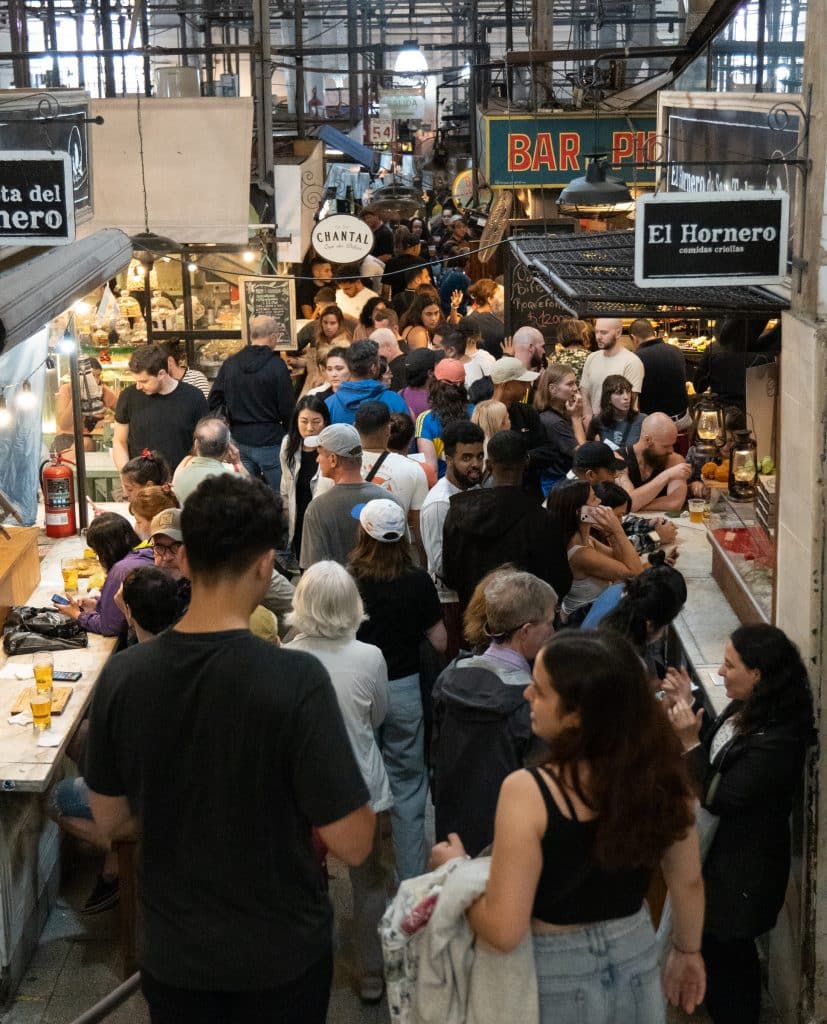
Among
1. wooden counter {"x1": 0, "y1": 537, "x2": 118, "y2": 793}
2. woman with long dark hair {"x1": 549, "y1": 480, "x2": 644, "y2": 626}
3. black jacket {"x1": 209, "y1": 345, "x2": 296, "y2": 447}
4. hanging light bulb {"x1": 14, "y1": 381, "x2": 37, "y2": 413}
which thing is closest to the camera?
wooden counter {"x1": 0, "y1": 537, "x2": 118, "y2": 793}

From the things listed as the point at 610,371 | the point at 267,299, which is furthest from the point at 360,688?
the point at 267,299

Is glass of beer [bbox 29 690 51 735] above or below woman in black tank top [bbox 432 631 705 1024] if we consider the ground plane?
below

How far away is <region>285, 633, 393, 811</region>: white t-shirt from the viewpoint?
496cm

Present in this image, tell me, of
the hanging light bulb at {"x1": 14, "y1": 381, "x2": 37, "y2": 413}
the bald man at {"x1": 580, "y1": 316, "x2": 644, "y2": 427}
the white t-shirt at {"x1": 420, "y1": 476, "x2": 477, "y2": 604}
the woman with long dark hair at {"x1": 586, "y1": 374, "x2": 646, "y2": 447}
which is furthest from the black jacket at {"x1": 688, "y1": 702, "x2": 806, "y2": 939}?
the bald man at {"x1": 580, "y1": 316, "x2": 644, "y2": 427}

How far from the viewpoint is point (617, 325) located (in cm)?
1103

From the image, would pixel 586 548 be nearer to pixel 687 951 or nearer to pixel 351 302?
pixel 687 951

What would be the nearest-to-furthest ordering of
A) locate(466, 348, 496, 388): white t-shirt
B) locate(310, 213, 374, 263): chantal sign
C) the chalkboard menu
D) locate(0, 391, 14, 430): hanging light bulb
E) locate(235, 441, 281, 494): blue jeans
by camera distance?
locate(0, 391, 14, 430): hanging light bulb
locate(235, 441, 281, 494): blue jeans
locate(466, 348, 496, 388): white t-shirt
the chalkboard menu
locate(310, 213, 374, 263): chantal sign

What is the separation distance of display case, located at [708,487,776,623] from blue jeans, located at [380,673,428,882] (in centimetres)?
153

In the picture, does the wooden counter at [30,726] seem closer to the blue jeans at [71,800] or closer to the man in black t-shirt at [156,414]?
the blue jeans at [71,800]

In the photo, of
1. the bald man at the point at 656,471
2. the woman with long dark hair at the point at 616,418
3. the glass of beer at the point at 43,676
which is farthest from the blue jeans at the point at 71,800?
the woman with long dark hair at the point at 616,418

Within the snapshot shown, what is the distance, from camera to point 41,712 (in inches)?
220

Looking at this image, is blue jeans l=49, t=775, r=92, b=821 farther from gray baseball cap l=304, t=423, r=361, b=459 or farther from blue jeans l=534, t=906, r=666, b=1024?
blue jeans l=534, t=906, r=666, b=1024

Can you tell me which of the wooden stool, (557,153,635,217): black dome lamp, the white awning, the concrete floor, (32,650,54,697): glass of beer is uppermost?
(557,153,635,217): black dome lamp

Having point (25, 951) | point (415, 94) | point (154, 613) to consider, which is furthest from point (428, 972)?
point (415, 94)
